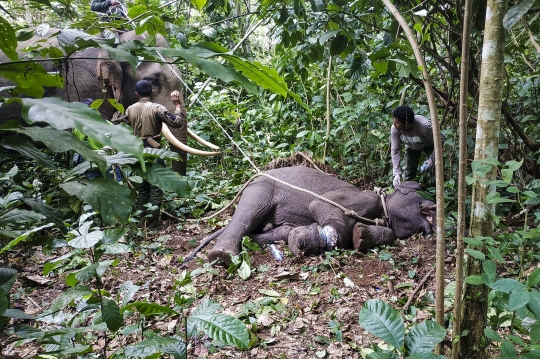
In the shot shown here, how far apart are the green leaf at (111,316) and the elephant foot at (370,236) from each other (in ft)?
9.38

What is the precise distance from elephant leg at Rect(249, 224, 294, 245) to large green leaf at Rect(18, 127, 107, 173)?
3645 millimetres

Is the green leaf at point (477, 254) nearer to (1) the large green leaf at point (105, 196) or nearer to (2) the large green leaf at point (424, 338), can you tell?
(2) the large green leaf at point (424, 338)

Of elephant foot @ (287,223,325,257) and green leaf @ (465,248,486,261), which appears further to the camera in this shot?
elephant foot @ (287,223,325,257)

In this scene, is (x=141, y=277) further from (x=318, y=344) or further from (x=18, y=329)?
(x=18, y=329)

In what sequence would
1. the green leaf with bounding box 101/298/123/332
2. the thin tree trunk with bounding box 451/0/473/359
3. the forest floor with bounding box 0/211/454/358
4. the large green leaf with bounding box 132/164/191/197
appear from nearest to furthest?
1. the large green leaf with bounding box 132/164/191/197
2. the green leaf with bounding box 101/298/123/332
3. the thin tree trunk with bounding box 451/0/473/359
4. the forest floor with bounding box 0/211/454/358

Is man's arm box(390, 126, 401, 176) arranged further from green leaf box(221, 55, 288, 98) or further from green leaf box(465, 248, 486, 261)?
green leaf box(221, 55, 288, 98)

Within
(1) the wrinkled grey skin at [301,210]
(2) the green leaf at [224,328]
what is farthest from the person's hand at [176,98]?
(2) the green leaf at [224,328]

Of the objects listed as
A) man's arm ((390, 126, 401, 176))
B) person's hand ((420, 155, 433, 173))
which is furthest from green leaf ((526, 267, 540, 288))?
man's arm ((390, 126, 401, 176))

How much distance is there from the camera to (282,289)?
350cm

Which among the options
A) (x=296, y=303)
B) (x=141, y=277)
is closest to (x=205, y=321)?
(x=296, y=303)

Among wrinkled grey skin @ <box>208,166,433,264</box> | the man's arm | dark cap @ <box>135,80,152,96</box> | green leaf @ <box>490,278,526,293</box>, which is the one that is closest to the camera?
green leaf @ <box>490,278,526,293</box>

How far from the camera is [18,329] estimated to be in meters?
1.39

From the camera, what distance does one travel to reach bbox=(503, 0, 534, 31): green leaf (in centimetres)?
185

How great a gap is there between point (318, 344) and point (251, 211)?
2235mm
